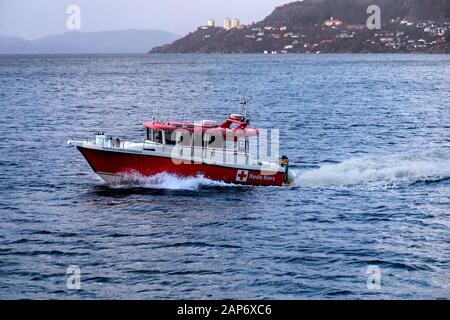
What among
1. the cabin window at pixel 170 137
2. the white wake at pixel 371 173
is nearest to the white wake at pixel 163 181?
the cabin window at pixel 170 137

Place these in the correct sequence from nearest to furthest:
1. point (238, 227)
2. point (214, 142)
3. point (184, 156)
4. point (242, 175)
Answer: point (238, 227), point (184, 156), point (242, 175), point (214, 142)

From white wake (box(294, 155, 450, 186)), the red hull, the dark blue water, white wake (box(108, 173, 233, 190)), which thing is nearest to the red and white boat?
the red hull

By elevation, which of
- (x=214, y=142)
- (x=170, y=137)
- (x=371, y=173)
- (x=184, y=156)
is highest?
(x=170, y=137)

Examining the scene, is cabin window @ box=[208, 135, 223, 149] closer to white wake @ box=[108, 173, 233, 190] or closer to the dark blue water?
white wake @ box=[108, 173, 233, 190]

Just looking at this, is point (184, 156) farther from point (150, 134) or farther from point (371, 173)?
point (371, 173)

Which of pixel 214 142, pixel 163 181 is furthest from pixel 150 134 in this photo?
pixel 214 142

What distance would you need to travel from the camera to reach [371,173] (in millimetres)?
37969

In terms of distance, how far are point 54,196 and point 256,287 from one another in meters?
15.4

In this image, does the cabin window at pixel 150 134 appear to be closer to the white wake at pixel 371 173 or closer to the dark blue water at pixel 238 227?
the dark blue water at pixel 238 227

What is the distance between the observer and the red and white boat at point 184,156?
3422 centimetres

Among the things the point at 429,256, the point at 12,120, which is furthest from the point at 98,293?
the point at 12,120

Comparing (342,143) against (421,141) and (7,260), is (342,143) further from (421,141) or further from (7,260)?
(7,260)

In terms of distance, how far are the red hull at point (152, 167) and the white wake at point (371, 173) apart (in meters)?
3.80

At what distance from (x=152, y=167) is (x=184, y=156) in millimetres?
1664
